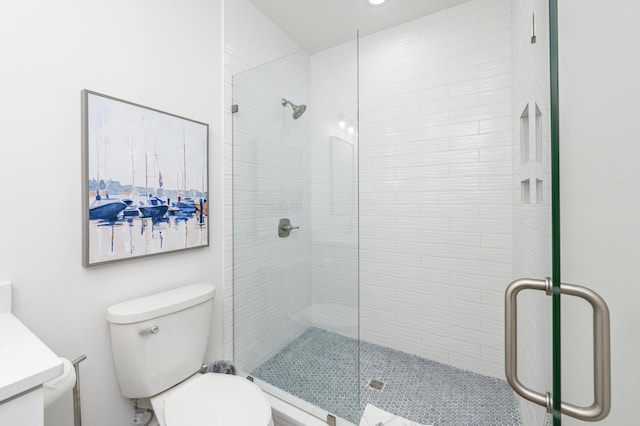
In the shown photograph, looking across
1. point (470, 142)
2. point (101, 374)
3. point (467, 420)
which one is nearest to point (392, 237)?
point (470, 142)

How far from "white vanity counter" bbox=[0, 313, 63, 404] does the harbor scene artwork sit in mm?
410

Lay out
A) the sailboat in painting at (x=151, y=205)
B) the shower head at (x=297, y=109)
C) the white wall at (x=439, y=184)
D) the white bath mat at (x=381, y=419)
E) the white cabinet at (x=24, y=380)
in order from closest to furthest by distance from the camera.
→ 1. the white cabinet at (x=24, y=380)
2. the sailboat in painting at (x=151, y=205)
3. the white bath mat at (x=381, y=419)
4. the shower head at (x=297, y=109)
5. the white wall at (x=439, y=184)

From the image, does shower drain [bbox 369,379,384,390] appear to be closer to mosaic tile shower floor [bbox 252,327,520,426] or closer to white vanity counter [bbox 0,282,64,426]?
mosaic tile shower floor [bbox 252,327,520,426]

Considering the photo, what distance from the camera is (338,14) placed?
192 centimetres

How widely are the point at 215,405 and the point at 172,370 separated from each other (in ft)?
1.04

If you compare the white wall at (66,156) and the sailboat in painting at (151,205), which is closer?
the white wall at (66,156)

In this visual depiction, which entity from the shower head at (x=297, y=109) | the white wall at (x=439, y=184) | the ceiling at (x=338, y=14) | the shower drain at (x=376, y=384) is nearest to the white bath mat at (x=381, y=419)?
the shower drain at (x=376, y=384)

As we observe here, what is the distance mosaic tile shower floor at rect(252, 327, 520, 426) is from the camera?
1397 mm

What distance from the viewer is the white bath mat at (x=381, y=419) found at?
53.7 inches

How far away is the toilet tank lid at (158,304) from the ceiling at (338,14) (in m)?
1.68

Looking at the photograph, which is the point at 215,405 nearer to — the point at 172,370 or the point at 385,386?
the point at 172,370

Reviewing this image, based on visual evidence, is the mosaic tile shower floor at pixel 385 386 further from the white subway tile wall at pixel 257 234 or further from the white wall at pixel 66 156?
the white wall at pixel 66 156

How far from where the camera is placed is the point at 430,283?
78.5 inches

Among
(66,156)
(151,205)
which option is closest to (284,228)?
(151,205)
